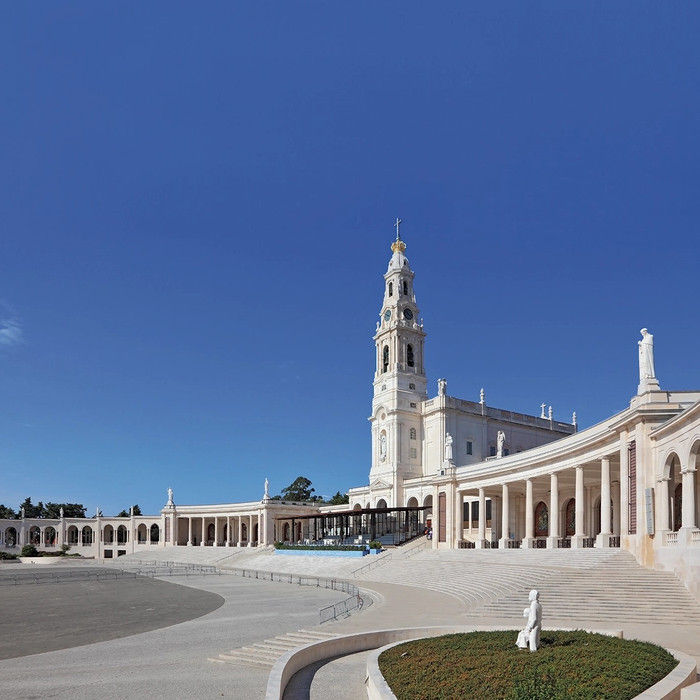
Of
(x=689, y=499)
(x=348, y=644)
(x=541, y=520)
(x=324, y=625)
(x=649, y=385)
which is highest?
(x=649, y=385)

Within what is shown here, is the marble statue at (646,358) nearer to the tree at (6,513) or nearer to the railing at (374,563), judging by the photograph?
the railing at (374,563)

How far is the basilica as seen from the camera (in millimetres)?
33969

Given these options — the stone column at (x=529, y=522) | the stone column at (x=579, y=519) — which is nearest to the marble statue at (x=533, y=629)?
the stone column at (x=579, y=519)

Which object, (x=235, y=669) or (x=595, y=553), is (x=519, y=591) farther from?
(x=235, y=669)

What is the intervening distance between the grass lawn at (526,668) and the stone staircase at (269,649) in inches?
159

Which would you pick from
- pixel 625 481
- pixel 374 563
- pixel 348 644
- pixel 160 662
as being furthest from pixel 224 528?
pixel 348 644

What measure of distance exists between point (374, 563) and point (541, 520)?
711 inches

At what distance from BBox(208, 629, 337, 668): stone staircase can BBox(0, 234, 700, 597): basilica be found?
16.0 meters

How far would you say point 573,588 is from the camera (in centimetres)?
3125

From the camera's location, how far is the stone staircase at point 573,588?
27.8 metres

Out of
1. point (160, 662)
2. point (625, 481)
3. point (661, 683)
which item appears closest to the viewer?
point (661, 683)

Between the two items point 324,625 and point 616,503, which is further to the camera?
point 616,503

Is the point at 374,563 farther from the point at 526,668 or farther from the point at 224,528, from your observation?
the point at 224,528

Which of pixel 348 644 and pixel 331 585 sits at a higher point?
pixel 348 644
